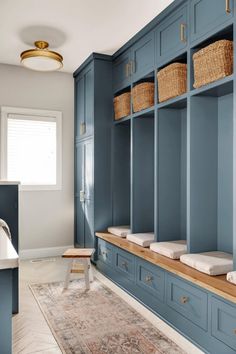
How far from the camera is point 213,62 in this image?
2.40 m

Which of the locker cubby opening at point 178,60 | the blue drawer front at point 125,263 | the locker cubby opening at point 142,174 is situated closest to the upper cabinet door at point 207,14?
the locker cubby opening at point 178,60

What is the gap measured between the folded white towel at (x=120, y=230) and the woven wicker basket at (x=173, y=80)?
155 cm

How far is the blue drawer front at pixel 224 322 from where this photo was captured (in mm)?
1947

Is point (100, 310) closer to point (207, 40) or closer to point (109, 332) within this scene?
point (109, 332)

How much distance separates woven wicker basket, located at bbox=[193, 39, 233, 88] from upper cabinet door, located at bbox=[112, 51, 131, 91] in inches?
52.0

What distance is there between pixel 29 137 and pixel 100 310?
2.72 m

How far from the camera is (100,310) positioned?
9.40 ft

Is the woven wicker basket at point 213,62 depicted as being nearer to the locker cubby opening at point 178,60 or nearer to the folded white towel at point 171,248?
the locker cubby opening at point 178,60

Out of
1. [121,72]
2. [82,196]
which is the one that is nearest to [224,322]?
[82,196]

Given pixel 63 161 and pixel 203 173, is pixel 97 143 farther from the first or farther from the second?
pixel 203 173

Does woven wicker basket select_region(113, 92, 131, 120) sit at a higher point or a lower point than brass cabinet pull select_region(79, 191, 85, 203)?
higher

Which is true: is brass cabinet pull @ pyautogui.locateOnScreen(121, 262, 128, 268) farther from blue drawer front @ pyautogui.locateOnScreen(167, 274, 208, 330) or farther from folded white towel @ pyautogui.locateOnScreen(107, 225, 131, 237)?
blue drawer front @ pyautogui.locateOnScreen(167, 274, 208, 330)

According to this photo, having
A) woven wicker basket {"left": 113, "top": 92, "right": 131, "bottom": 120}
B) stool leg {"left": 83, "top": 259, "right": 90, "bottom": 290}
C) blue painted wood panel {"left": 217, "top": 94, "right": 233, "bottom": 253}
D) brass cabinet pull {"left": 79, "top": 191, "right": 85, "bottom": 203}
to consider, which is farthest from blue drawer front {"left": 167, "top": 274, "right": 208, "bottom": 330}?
brass cabinet pull {"left": 79, "top": 191, "right": 85, "bottom": 203}

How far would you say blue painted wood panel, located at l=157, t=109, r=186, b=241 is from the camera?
3.24 m
